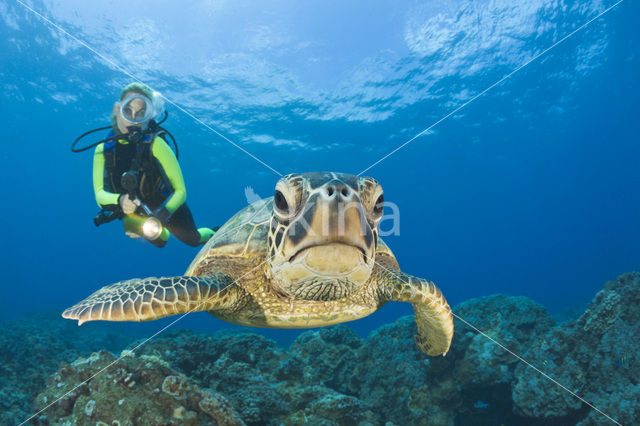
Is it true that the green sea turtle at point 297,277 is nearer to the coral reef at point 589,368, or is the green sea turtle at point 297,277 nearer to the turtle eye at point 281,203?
the turtle eye at point 281,203

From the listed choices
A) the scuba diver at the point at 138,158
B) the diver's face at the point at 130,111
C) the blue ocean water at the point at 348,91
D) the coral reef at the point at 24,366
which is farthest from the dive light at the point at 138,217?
the blue ocean water at the point at 348,91

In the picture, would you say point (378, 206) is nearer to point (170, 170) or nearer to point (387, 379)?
point (387, 379)

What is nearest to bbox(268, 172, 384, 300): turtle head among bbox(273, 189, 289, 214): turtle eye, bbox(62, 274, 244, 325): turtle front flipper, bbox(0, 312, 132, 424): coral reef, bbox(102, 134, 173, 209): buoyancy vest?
bbox(273, 189, 289, 214): turtle eye

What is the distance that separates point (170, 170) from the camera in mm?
4848

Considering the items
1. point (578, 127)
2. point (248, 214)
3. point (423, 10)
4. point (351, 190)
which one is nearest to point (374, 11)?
point (423, 10)

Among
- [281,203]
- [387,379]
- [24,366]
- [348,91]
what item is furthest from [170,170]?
[348,91]

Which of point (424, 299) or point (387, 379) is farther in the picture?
point (387, 379)

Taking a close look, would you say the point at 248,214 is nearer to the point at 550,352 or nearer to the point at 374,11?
the point at 550,352

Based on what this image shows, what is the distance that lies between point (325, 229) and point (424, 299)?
1.82 meters

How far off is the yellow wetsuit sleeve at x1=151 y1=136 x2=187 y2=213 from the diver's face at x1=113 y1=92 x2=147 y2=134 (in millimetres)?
526

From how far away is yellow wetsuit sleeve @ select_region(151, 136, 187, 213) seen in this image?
472cm

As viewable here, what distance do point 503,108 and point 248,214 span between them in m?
28.0

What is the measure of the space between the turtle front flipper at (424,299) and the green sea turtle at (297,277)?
0.04 ft

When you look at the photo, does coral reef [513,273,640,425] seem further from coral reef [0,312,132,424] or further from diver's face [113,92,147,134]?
diver's face [113,92,147,134]
